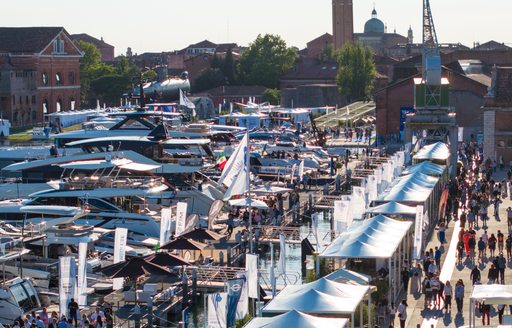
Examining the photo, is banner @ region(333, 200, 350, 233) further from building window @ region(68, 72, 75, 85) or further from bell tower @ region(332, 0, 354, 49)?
bell tower @ region(332, 0, 354, 49)

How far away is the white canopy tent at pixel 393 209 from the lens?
34219 mm

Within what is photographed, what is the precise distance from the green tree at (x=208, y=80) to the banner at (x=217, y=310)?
3925 inches

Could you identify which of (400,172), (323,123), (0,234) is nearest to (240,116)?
(323,123)

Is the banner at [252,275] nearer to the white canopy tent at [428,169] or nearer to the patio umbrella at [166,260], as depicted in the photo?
the patio umbrella at [166,260]

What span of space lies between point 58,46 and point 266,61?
28315 millimetres

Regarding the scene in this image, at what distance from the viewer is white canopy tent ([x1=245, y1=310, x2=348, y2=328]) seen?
823 inches

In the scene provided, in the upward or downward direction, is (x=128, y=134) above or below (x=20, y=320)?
above

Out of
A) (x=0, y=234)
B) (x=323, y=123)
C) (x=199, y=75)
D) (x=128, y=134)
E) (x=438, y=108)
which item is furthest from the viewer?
(x=199, y=75)

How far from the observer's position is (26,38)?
105125 mm

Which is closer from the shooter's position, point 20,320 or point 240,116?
point 20,320

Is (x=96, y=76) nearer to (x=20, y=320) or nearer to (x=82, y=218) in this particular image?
(x=82, y=218)

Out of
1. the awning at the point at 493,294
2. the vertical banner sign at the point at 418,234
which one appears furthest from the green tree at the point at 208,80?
the awning at the point at 493,294

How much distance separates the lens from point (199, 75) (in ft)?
413

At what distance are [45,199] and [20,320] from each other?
12836 millimetres
